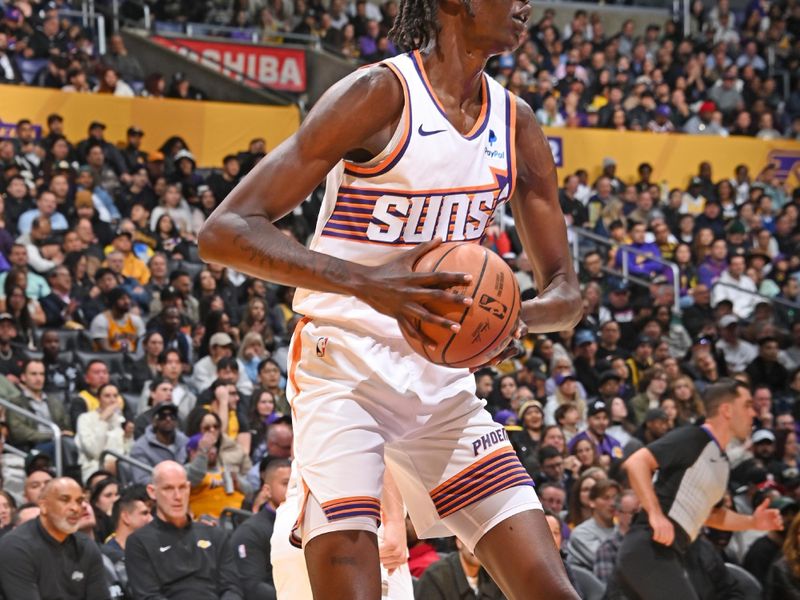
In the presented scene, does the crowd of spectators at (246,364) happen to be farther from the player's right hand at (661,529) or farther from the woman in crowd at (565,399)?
the player's right hand at (661,529)

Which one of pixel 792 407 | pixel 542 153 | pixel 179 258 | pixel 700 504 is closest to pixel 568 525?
pixel 700 504

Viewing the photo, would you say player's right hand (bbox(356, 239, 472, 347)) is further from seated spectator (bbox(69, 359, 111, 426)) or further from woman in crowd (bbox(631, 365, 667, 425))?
woman in crowd (bbox(631, 365, 667, 425))

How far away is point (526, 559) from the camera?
345 centimetres

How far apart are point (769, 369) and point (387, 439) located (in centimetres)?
1196

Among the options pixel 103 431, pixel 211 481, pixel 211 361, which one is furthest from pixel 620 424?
pixel 103 431

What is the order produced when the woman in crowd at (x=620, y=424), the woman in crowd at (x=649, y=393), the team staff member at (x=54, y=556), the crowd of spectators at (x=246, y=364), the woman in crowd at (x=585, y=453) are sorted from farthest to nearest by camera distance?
the woman in crowd at (x=649, y=393) → the woman in crowd at (x=620, y=424) → the woman in crowd at (x=585, y=453) → the crowd of spectators at (x=246, y=364) → the team staff member at (x=54, y=556)

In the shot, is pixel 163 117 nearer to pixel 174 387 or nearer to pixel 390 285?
pixel 174 387

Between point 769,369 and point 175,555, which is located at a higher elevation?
point 175,555

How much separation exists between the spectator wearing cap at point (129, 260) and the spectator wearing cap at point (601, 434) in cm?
493

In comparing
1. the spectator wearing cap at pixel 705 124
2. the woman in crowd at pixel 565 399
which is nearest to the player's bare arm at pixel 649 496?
the woman in crowd at pixel 565 399

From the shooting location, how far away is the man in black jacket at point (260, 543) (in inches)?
331

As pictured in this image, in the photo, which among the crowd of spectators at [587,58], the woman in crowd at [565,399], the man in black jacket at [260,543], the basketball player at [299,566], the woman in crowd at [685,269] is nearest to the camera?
the basketball player at [299,566]

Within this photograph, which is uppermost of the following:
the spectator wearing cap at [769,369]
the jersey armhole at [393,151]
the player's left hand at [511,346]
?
the jersey armhole at [393,151]

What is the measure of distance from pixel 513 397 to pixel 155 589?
497 centimetres
